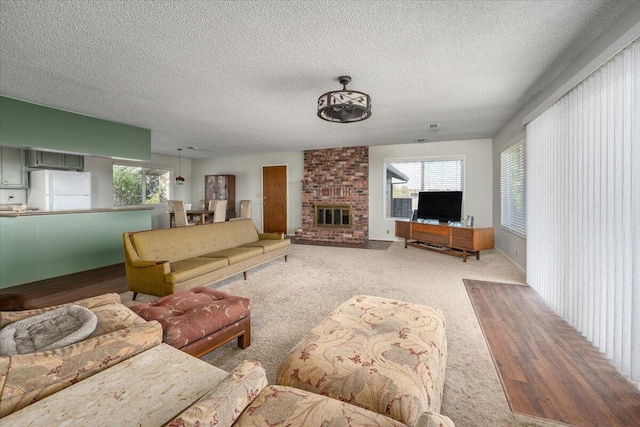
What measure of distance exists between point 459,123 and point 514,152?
41.4 inches

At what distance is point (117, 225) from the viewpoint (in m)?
4.88

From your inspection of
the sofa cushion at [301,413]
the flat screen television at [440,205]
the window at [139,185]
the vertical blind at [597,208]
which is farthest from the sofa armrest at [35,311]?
the window at [139,185]

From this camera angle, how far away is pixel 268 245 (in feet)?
14.8

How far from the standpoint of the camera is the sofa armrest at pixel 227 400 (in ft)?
2.59

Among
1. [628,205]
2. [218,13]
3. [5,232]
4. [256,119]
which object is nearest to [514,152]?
[628,205]

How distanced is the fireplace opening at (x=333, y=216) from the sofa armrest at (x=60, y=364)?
21.0ft

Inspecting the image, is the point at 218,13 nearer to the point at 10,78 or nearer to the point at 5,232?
the point at 10,78

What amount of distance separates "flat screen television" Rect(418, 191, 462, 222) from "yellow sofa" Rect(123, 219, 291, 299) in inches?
140

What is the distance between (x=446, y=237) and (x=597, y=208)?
11.1 feet

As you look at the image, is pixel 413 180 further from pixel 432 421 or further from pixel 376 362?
pixel 432 421

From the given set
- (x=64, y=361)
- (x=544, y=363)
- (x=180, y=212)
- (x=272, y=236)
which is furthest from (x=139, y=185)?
(x=544, y=363)

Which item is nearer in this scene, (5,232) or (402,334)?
(402,334)

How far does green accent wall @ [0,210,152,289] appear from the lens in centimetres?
370

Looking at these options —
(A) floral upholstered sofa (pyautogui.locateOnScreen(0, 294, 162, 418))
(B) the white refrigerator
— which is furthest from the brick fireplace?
(A) floral upholstered sofa (pyautogui.locateOnScreen(0, 294, 162, 418))
